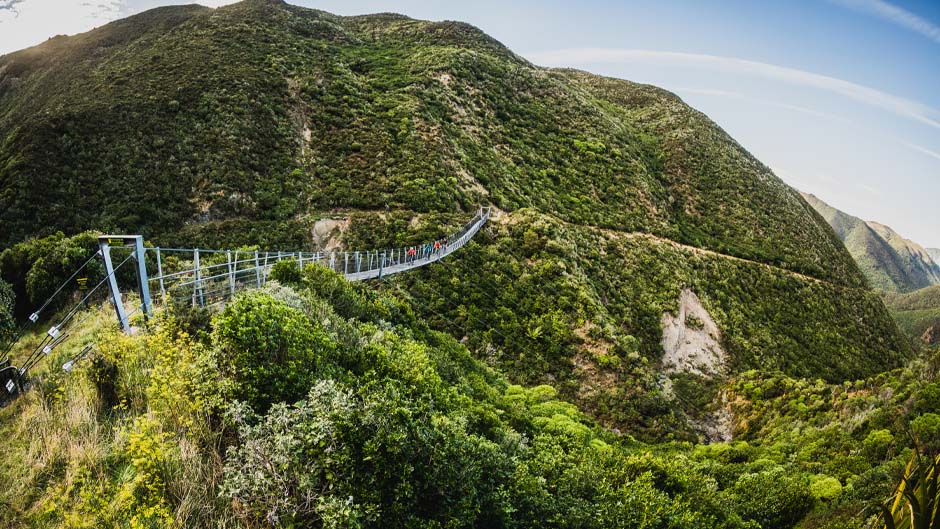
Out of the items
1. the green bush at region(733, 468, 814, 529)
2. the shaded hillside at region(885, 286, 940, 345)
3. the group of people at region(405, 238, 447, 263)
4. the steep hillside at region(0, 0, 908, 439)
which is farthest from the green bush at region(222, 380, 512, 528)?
the shaded hillside at region(885, 286, 940, 345)

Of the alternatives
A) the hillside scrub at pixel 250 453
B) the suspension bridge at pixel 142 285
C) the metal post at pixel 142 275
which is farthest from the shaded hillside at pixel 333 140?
the hillside scrub at pixel 250 453

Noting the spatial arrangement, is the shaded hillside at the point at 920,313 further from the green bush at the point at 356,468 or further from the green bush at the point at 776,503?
the green bush at the point at 356,468

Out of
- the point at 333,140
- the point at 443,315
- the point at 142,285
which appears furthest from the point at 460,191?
the point at 142,285

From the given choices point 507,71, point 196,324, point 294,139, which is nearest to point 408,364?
point 196,324

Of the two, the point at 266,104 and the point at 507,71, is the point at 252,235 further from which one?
the point at 507,71

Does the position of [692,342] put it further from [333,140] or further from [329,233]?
[333,140]

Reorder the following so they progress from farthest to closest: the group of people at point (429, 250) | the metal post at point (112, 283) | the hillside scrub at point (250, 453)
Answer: the group of people at point (429, 250), the metal post at point (112, 283), the hillside scrub at point (250, 453)

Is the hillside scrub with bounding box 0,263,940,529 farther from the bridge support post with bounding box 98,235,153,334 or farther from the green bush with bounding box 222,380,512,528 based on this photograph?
the bridge support post with bounding box 98,235,153,334

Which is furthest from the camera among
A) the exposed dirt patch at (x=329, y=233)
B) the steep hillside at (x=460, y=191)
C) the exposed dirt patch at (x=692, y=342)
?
the exposed dirt patch at (x=692, y=342)
